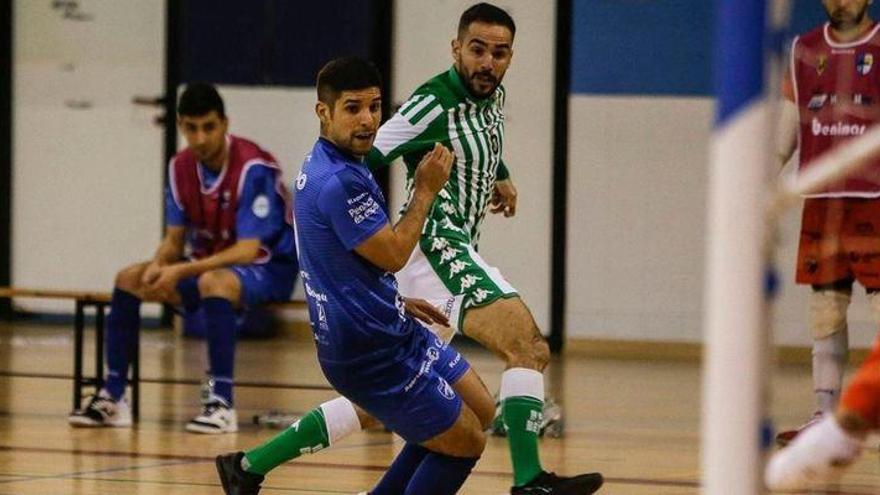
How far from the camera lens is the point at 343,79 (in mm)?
5188

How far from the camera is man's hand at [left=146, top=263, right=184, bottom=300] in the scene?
8.16 metres

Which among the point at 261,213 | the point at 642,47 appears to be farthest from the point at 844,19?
the point at 642,47

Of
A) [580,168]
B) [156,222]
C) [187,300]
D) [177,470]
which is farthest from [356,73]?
[156,222]

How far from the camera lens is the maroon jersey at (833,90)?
24.7ft

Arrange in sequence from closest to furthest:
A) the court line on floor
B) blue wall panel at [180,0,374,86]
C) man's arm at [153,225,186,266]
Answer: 1. the court line on floor
2. man's arm at [153,225,186,266]
3. blue wall panel at [180,0,374,86]

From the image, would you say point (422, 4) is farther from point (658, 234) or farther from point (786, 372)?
point (786, 372)

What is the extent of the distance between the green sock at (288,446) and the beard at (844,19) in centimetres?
304

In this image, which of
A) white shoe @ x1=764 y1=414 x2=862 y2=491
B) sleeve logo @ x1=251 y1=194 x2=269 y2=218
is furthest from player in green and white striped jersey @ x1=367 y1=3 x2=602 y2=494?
white shoe @ x1=764 y1=414 x2=862 y2=491

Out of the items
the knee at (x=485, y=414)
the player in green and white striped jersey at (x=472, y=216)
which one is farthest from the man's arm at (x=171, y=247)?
the knee at (x=485, y=414)

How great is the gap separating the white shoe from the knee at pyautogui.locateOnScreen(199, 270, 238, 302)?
16.2 ft

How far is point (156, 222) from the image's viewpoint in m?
12.4

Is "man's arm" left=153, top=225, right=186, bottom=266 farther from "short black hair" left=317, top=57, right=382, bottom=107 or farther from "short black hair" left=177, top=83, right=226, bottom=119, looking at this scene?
"short black hair" left=317, top=57, right=382, bottom=107

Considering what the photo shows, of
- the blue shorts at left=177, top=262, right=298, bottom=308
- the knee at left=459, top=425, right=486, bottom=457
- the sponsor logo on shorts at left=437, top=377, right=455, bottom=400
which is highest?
the sponsor logo on shorts at left=437, top=377, right=455, bottom=400

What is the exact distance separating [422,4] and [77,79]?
2395 millimetres
